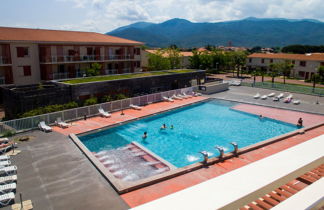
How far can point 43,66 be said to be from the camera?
113ft

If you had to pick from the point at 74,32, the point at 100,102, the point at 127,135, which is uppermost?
the point at 74,32

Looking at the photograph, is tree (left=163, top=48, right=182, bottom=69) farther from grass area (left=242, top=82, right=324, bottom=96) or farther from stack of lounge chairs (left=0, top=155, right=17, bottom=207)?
stack of lounge chairs (left=0, top=155, right=17, bottom=207)

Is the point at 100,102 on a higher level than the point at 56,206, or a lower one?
higher

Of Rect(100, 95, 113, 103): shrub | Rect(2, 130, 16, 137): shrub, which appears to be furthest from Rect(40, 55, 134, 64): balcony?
Rect(2, 130, 16, 137): shrub

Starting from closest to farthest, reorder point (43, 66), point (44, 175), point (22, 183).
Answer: point (22, 183) → point (44, 175) → point (43, 66)

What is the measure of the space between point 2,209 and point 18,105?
14.3 meters

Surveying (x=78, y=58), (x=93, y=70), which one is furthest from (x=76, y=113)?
(x=78, y=58)

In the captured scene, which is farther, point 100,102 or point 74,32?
point 74,32

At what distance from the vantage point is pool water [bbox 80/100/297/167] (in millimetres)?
20375

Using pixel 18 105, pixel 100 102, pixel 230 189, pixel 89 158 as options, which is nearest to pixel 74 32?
pixel 100 102

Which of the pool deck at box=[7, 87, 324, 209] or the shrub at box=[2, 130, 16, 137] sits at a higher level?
the shrub at box=[2, 130, 16, 137]

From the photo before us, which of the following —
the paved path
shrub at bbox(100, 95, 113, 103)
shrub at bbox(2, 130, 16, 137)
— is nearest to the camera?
shrub at bbox(2, 130, 16, 137)

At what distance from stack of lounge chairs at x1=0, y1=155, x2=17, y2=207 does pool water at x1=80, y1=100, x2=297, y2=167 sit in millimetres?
6283

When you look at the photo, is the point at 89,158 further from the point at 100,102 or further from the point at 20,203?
the point at 100,102
